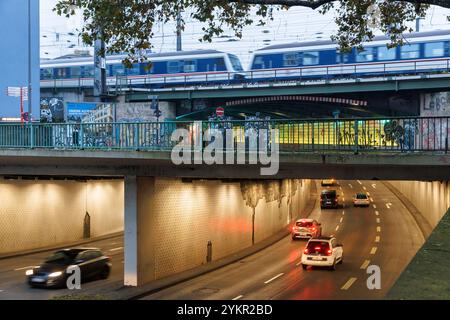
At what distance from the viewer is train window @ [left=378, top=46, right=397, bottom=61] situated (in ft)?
116

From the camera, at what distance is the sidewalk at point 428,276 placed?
6.41 metres

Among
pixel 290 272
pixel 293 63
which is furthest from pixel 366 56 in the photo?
pixel 290 272

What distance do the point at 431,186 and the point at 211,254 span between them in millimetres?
18451

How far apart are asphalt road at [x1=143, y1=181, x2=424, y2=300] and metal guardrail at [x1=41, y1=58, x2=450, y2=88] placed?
1027 centimetres

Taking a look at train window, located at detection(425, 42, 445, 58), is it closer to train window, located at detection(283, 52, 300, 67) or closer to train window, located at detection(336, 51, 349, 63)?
train window, located at detection(336, 51, 349, 63)

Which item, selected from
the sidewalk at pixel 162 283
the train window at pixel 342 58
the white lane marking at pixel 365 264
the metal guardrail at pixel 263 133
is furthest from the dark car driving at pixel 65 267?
the train window at pixel 342 58

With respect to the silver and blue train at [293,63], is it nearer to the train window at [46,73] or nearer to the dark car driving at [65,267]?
the train window at [46,73]

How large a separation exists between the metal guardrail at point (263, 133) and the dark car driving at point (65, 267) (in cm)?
477

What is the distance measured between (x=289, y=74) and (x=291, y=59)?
3.93 ft

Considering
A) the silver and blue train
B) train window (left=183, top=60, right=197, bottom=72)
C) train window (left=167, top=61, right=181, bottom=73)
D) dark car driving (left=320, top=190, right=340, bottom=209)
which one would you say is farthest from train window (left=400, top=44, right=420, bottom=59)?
dark car driving (left=320, top=190, right=340, bottom=209)

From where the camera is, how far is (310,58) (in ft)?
127

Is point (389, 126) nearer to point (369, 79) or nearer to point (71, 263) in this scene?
point (71, 263)

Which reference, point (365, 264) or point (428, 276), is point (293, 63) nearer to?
point (365, 264)
